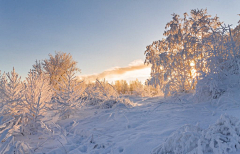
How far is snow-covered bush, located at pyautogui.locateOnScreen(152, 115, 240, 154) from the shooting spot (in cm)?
150

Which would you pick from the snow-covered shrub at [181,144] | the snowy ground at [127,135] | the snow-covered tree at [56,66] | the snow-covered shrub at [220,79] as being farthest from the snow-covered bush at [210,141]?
the snow-covered tree at [56,66]

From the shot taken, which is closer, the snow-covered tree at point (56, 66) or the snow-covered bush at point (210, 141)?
the snow-covered bush at point (210, 141)

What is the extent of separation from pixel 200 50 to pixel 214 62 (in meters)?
1.10

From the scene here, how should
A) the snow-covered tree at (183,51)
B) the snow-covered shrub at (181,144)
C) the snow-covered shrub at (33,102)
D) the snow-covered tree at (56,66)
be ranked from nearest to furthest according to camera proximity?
the snow-covered shrub at (181,144) → the snow-covered shrub at (33,102) → the snow-covered tree at (183,51) → the snow-covered tree at (56,66)

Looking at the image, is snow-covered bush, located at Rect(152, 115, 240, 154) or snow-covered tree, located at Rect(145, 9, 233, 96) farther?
snow-covered tree, located at Rect(145, 9, 233, 96)

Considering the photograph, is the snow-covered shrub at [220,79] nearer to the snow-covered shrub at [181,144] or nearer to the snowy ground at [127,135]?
the snowy ground at [127,135]

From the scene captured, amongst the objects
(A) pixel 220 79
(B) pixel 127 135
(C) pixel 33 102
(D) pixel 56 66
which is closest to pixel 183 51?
(A) pixel 220 79

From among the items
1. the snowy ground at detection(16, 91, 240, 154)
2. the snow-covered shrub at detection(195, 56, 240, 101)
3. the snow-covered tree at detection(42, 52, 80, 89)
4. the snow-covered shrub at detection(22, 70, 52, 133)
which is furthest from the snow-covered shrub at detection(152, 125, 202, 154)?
the snow-covered tree at detection(42, 52, 80, 89)

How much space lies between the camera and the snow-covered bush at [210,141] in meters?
1.50

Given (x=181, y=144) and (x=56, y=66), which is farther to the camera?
(x=56, y=66)

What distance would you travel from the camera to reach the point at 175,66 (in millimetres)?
5461

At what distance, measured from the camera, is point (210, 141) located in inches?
61.6

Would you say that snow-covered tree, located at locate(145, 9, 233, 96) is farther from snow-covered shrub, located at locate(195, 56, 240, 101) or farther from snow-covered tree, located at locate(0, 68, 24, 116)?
snow-covered tree, located at locate(0, 68, 24, 116)

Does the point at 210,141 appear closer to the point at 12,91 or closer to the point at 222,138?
the point at 222,138
